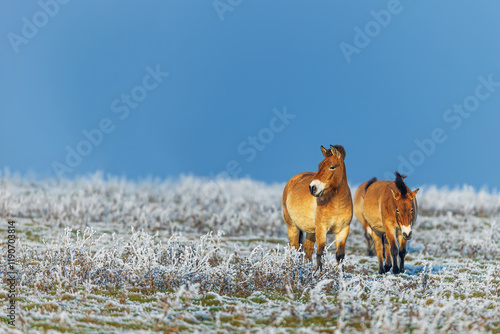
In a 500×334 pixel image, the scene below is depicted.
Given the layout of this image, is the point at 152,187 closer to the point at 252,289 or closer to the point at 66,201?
the point at 66,201

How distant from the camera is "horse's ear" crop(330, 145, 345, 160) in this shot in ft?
27.7

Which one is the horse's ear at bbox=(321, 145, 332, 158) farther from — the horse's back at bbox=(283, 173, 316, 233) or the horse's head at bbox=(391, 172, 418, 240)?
the horse's head at bbox=(391, 172, 418, 240)

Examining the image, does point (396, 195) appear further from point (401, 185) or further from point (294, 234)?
point (294, 234)

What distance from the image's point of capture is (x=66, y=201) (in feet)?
62.5

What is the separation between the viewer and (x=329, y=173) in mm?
8367

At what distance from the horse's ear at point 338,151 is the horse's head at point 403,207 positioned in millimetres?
1307

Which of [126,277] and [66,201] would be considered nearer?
[126,277]

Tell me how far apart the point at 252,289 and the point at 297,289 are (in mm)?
799

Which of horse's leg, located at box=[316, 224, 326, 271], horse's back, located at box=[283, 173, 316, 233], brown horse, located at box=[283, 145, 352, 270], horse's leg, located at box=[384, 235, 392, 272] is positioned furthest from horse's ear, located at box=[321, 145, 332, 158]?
horse's leg, located at box=[384, 235, 392, 272]

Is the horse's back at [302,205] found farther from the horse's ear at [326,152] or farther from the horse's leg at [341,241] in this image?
the horse's ear at [326,152]

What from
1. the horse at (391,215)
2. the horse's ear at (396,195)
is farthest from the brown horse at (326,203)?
the horse at (391,215)

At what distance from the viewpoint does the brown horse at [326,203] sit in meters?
8.39

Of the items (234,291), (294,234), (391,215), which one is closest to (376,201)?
(391,215)

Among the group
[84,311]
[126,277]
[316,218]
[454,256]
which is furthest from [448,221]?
[84,311]
